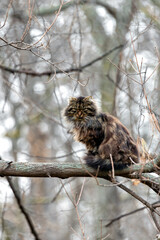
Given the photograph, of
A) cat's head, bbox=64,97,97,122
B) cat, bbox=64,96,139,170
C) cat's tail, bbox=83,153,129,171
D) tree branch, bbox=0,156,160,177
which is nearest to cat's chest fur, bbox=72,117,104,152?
cat, bbox=64,96,139,170

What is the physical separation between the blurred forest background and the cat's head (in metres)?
0.22

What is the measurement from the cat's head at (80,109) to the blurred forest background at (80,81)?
0.73 ft

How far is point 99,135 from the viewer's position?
5887 mm

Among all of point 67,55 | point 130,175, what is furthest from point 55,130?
point 130,175

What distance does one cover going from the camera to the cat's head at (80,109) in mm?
6215

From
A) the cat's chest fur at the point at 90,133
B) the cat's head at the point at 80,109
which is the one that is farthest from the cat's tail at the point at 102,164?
the cat's head at the point at 80,109

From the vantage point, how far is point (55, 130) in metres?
15.5

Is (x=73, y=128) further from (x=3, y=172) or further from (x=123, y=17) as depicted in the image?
(x=123, y=17)

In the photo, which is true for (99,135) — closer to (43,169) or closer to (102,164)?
(102,164)

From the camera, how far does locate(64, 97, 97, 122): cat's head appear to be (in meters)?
6.21

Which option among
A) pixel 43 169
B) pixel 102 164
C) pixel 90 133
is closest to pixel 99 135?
pixel 90 133

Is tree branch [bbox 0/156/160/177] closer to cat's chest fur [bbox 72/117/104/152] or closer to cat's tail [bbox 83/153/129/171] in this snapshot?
cat's tail [bbox 83/153/129/171]

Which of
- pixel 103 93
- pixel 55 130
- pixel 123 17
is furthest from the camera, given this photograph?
pixel 55 130

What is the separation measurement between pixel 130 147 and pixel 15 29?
10.1 ft
